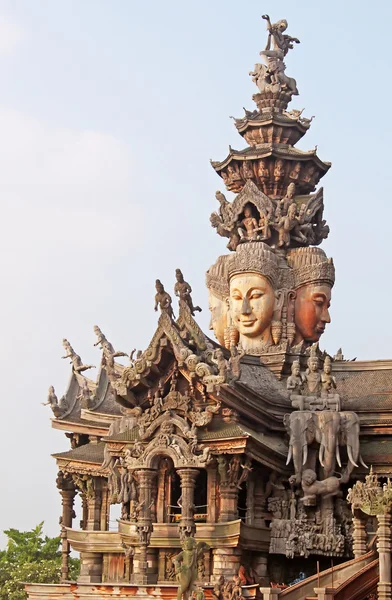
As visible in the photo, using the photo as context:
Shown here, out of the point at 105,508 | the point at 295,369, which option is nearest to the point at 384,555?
the point at 295,369

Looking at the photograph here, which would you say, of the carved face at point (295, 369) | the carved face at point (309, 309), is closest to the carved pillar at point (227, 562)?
the carved face at point (295, 369)

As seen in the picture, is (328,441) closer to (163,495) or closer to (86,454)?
(163,495)

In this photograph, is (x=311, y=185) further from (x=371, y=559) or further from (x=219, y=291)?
(x=371, y=559)

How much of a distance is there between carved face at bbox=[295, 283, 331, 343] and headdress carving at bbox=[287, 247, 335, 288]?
0.55 ft

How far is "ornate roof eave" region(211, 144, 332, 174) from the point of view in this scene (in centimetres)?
3359

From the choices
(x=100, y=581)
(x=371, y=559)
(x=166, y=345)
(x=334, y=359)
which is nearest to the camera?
(x=371, y=559)

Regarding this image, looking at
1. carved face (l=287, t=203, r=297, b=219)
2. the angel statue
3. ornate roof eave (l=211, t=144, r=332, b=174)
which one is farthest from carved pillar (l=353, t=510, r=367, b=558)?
ornate roof eave (l=211, t=144, r=332, b=174)

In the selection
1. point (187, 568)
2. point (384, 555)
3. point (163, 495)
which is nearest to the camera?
point (384, 555)

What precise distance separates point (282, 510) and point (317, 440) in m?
1.78

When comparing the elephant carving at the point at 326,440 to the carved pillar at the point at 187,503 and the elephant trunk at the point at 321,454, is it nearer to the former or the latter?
the elephant trunk at the point at 321,454

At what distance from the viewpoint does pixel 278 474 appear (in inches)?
1136

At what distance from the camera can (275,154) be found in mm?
33500

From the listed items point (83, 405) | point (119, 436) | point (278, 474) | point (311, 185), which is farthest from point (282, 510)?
point (311, 185)

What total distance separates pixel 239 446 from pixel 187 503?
5.37ft
